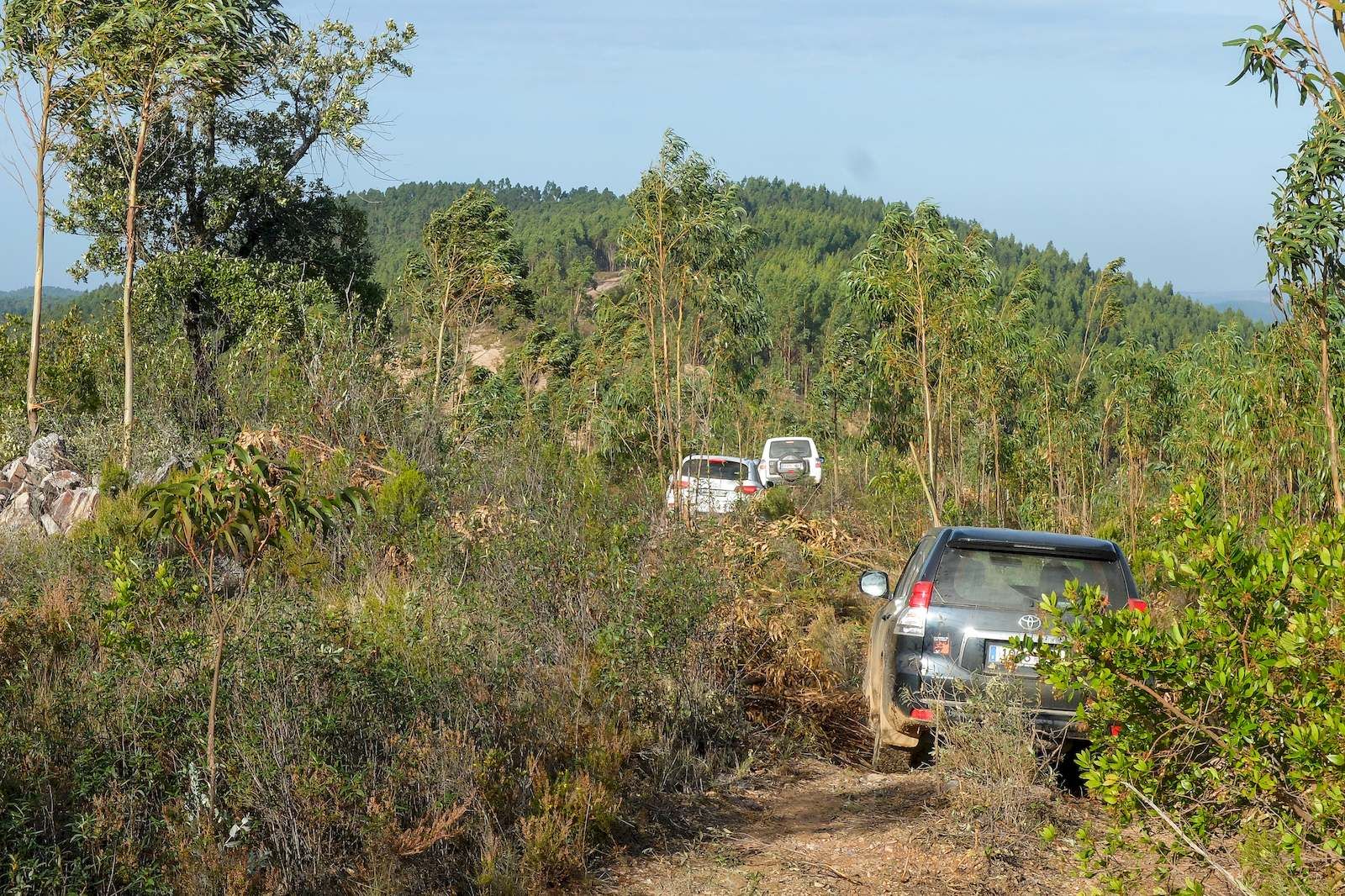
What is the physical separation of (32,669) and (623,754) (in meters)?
3.17

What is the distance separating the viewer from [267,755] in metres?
5.16

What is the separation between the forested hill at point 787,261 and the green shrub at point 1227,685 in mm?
80863

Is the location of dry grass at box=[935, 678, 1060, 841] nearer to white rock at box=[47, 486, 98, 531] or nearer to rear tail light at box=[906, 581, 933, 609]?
rear tail light at box=[906, 581, 933, 609]

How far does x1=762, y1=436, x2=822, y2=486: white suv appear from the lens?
2311 centimetres

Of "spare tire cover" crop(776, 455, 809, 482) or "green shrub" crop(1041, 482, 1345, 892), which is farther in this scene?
"spare tire cover" crop(776, 455, 809, 482)

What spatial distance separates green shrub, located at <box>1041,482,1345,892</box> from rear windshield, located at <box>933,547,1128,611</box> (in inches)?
100

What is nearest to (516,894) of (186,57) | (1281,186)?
(1281,186)

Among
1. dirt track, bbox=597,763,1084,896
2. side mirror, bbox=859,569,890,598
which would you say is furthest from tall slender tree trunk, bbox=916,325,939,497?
dirt track, bbox=597,763,1084,896

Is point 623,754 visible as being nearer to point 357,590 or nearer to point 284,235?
point 357,590

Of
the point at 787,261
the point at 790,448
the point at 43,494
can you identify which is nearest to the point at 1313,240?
the point at 43,494

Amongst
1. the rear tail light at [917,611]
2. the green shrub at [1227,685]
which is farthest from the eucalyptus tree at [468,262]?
the green shrub at [1227,685]

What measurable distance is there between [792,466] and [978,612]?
18622 millimetres

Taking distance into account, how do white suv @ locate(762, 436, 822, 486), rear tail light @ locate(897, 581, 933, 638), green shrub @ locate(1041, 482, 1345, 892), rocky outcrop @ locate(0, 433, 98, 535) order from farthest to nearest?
white suv @ locate(762, 436, 822, 486) < rocky outcrop @ locate(0, 433, 98, 535) < rear tail light @ locate(897, 581, 933, 638) < green shrub @ locate(1041, 482, 1345, 892)

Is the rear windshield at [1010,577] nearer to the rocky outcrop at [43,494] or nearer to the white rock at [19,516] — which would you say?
the rocky outcrop at [43,494]
